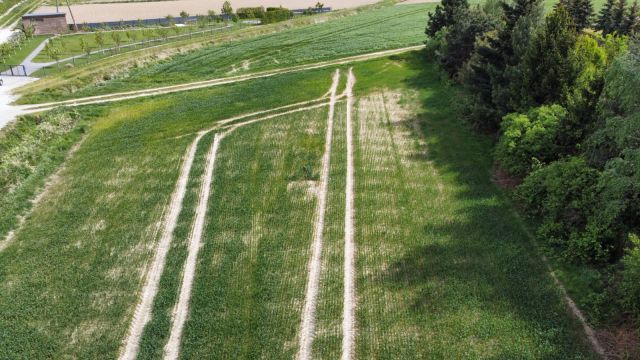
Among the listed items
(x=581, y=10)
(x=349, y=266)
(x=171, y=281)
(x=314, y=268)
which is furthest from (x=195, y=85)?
(x=581, y=10)

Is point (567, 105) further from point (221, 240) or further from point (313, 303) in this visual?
point (221, 240)

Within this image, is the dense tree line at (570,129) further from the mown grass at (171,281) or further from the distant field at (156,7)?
the distant field at (156,7)

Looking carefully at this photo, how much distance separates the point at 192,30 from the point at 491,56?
5401 centimetres

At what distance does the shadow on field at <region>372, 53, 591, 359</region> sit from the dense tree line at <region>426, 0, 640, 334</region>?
6.17 feet

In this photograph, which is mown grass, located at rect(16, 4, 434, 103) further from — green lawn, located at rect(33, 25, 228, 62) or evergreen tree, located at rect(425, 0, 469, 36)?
green lawn, located at rect(33, 25, 228, 62)

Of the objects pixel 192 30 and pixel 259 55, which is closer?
pixel 259 55

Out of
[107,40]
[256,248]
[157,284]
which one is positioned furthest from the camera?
[107,40]

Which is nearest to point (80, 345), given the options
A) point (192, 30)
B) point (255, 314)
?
point (255, 314)

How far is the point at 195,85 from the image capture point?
176 ft

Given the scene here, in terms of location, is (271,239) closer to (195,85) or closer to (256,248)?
(256,248)

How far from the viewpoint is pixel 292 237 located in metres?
28.3

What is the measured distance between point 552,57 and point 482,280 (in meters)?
16.7

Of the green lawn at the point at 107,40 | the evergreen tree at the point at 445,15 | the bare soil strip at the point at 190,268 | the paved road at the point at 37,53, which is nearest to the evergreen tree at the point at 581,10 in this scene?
the evergreen tree at the point at 445,15

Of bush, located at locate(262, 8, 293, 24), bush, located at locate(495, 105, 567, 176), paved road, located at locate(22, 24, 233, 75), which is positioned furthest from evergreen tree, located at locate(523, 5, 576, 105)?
bush, located at locate(262, 8, 293, 24)
